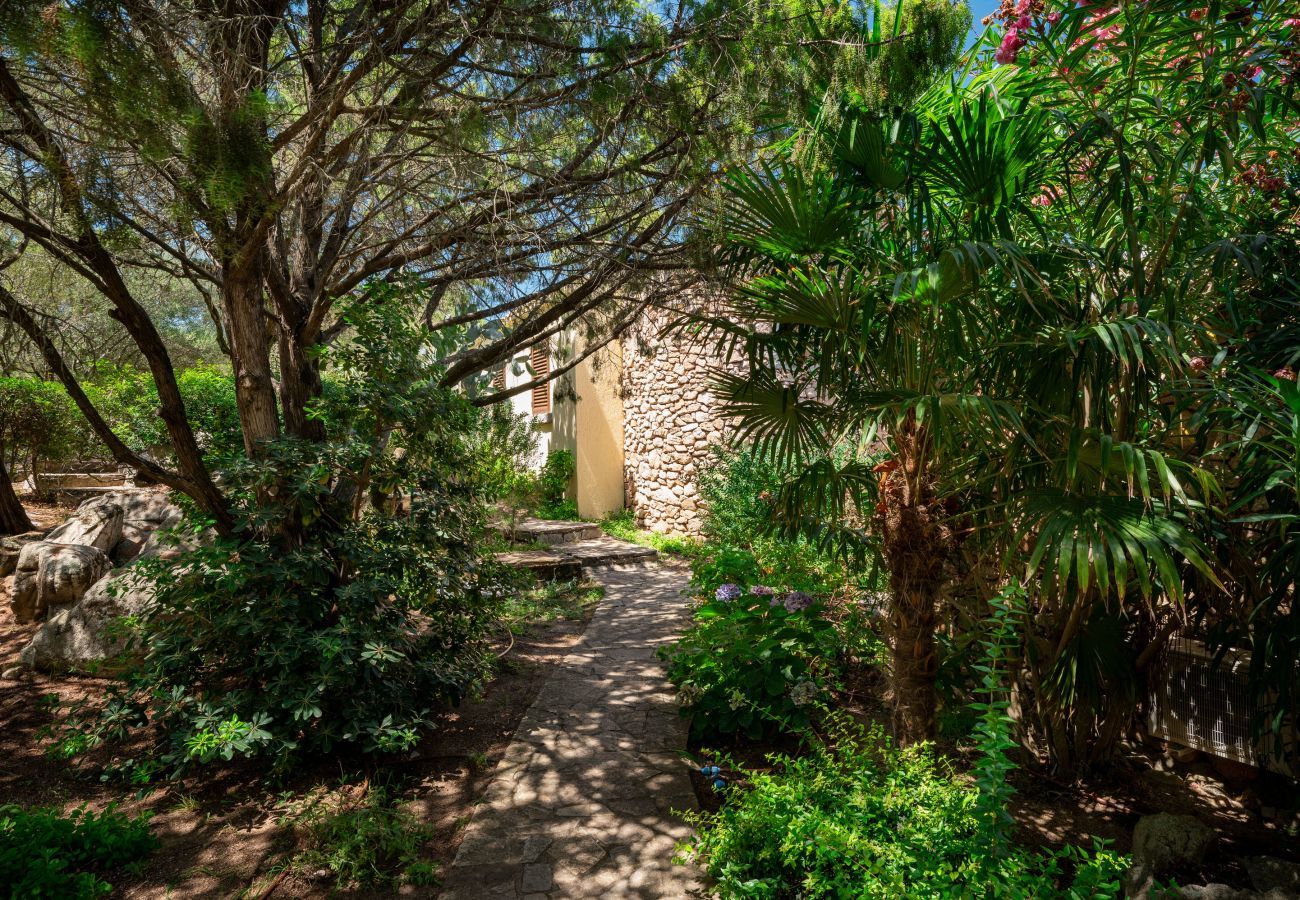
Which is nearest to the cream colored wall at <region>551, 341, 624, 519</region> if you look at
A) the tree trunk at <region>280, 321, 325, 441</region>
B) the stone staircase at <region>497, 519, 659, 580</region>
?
the stone staircase at <region>497, 519, 659, 580</region>

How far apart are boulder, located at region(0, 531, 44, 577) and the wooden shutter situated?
7.51 metres

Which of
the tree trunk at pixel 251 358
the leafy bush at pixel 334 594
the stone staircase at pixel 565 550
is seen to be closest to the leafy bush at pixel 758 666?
the leafy bush at pixel 334 594

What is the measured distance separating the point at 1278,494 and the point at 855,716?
235 centimetres

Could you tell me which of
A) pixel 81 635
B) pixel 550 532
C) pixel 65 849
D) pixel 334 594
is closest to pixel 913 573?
pixel 334 594

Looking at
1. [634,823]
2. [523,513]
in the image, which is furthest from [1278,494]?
[523,513]

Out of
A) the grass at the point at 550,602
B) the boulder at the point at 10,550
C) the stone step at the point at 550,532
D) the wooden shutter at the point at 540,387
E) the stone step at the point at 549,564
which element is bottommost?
the grass at the point at 550,602

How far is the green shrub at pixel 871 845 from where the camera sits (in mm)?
2053

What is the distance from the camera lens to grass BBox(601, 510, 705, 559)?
9.69m

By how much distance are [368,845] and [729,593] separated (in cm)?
241

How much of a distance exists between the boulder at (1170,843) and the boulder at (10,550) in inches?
320

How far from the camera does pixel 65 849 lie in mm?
2734

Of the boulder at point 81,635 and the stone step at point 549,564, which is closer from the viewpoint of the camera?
the boulder at point 81,635

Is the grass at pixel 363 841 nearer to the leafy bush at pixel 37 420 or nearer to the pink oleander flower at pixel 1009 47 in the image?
the pink oleander flower at pixel 1009 47

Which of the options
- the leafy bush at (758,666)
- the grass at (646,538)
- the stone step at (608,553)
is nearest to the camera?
the leafy bush at (758,666)
